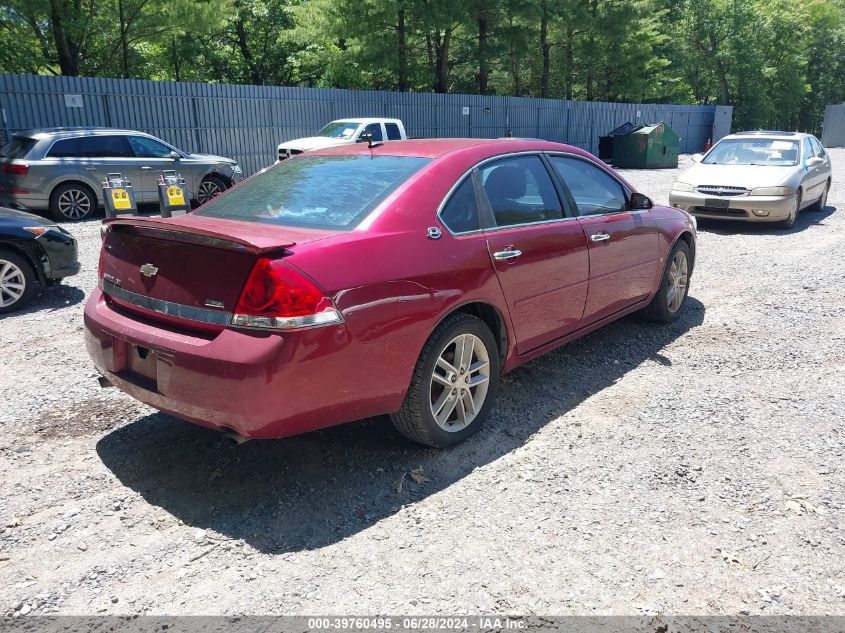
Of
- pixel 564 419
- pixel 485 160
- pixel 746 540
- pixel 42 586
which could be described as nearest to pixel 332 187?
pixel 485 160

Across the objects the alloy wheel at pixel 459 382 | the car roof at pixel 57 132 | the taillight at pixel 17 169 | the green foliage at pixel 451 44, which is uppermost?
the green foliage at pixel 451 44

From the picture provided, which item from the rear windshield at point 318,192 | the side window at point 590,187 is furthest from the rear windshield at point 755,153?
the rear windshield at point 318,192

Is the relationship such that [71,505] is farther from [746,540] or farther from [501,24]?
[501,24]

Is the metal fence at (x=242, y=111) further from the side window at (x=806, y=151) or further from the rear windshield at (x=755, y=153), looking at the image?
the side window at (x=806, y=151)

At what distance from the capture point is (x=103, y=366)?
356 centimetres

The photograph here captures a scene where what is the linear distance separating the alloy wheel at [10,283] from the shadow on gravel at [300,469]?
3275mm

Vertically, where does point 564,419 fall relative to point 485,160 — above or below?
below

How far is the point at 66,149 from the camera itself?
38.9 ft

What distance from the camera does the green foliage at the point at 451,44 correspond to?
21391mm

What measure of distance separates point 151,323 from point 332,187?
1.21 meters

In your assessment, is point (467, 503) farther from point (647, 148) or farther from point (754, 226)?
point (647, 148)

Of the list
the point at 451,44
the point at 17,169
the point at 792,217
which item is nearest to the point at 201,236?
the point at 17,169

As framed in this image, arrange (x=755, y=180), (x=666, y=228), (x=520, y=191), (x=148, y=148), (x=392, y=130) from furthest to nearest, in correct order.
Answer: (x=392, y=130) < (x=148, y=148) < (x=755, y=180) < (x=666, y=228) < (x=520, y=191)

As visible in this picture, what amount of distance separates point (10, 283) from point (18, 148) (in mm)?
6502
